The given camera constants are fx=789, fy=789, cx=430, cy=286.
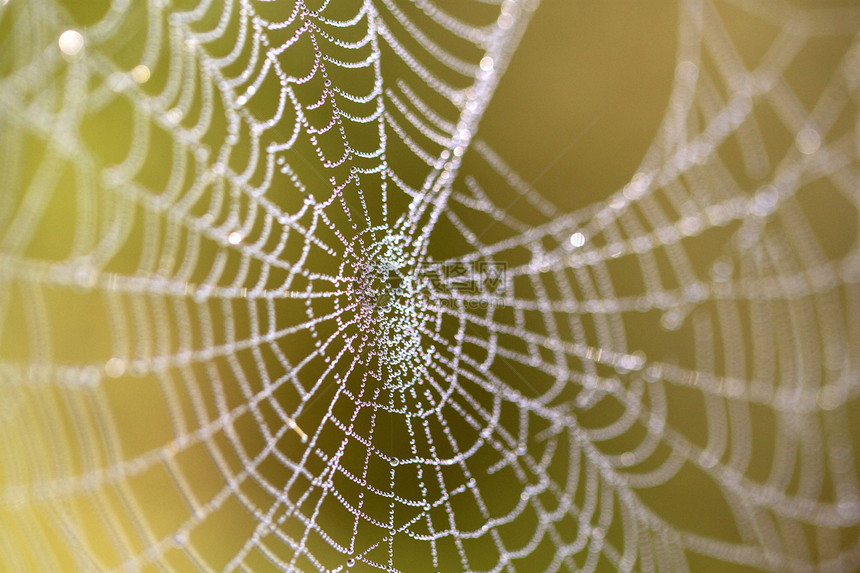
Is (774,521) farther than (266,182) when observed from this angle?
Answer: Yes

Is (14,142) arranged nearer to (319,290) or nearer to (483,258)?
(319,290)

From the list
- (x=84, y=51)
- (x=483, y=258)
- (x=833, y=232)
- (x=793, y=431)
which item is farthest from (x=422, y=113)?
(x=793, y=431)

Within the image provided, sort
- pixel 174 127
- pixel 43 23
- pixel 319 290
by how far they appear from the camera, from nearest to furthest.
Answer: pixel 43 23 < pixel 174 127 < pixel 319 290

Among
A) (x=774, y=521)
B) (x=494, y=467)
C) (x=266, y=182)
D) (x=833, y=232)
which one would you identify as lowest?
(x=774, y=521)

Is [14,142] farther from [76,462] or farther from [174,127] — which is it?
[76,462]

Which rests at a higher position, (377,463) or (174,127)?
(174,127)

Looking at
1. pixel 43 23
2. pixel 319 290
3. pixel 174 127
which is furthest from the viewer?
pixel 319 290

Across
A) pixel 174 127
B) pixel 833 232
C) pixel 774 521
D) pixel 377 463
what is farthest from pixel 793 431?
pixel 174 127
